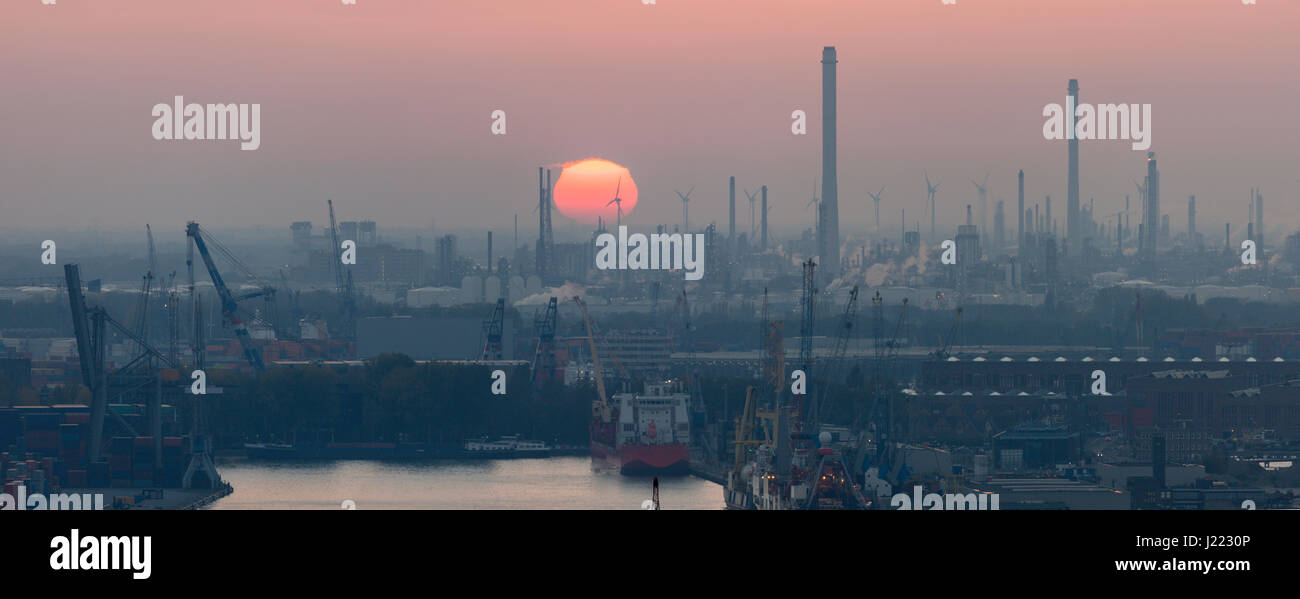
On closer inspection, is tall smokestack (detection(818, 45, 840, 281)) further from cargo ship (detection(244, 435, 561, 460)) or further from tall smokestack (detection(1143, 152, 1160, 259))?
cargo ship (detection(244, 435, 561, 460))

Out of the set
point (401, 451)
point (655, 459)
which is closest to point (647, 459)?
point (655, 459)

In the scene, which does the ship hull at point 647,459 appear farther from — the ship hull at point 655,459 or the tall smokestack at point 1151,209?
the tall smokestack at point 1151,209

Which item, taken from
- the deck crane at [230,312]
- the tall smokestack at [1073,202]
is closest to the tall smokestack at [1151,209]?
the tall smokestack at [1073,202]

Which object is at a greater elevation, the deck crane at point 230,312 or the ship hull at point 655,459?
the deck crane at point 230,312

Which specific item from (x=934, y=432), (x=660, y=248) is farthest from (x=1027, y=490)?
(x=660, y=248)

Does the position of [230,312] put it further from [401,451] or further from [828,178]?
[828,178]

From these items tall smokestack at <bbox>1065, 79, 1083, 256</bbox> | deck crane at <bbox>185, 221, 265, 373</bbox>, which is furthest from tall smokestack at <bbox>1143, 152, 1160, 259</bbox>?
deck crane at <bbox>185, 221, 265, 373</bbox>
